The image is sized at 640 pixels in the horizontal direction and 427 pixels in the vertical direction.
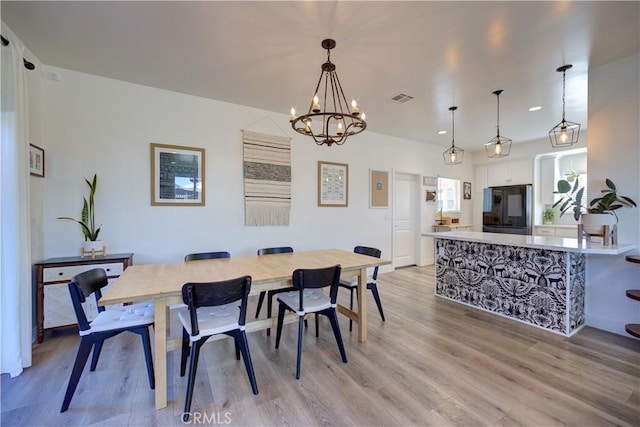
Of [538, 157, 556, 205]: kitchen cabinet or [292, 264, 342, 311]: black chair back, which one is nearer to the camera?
[292, 264, 342, 311]: black chair back

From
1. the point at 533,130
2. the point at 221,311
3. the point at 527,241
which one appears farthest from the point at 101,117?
the point at 533,130

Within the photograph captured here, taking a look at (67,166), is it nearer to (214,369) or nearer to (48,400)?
(48,400)

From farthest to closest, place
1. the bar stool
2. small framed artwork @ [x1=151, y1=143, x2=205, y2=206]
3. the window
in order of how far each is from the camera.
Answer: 1. the window
2. small framed artwork @ [x1=151, y1=143, x2=205, y2=206]
3. the bar stool

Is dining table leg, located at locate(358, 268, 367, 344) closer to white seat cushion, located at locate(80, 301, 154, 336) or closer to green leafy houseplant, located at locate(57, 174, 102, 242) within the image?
white seat cushion, located at locate(80, 301, 154, 336)

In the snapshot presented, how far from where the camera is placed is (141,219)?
126 inches

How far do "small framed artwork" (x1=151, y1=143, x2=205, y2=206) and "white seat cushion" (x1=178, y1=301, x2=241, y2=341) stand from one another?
183 cm

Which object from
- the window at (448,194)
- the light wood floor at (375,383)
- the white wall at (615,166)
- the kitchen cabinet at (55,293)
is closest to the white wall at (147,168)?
the kitchen cabinet at (55,293)

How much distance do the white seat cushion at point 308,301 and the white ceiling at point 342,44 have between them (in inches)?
88.0

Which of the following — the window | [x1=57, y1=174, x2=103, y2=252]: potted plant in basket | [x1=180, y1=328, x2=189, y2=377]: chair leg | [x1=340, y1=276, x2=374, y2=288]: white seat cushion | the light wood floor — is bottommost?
the light wood floor

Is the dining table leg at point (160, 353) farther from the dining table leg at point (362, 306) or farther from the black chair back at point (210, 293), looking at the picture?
the dining table leg at point (362, 306)

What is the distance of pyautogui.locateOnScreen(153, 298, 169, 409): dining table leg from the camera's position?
170 centimetres

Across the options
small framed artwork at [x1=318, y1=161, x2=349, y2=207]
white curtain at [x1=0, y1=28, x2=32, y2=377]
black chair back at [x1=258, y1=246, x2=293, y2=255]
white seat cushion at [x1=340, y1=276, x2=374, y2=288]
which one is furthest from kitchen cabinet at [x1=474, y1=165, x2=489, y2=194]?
white curtain at [x1=0, y1=28, x2=32, y2=377]

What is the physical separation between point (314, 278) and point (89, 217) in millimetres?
2640

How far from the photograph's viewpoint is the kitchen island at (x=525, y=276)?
266cm
